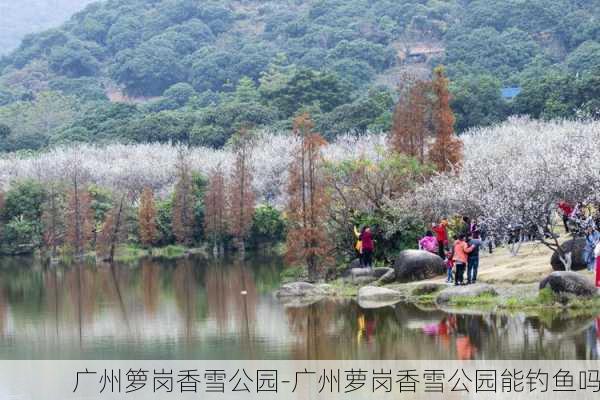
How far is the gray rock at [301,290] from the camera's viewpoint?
37.1 metres

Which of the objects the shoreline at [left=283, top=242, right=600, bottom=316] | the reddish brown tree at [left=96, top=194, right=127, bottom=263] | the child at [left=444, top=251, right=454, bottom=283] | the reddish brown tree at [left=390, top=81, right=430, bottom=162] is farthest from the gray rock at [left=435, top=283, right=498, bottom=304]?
the reddish brown tree at [left=96, top=194, right=127, bottom=263]

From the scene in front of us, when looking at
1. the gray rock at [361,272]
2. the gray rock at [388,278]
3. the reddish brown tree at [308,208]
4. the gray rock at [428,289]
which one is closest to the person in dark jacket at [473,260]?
the gray rock at [428,289]

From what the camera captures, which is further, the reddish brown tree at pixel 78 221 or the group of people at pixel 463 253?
the reddish brown tree at pixel 78 221

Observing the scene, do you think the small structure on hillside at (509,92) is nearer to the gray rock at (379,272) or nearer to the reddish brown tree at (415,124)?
the reddish brown tree at (415,124)

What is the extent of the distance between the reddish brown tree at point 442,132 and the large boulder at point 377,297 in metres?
13.2

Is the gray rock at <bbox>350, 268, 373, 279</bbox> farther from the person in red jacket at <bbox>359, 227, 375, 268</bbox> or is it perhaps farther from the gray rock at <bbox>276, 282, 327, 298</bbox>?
the gray rock at <bbox>276, 282, 327, 298</bbox>

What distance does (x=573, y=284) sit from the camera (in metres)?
28.6

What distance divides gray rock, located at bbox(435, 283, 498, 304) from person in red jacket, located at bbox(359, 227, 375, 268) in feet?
20.5

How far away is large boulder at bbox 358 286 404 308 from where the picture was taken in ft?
109

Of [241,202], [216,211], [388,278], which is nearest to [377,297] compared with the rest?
[388,278]

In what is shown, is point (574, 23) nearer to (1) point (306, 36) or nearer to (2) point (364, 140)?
(1) point (306, 36)

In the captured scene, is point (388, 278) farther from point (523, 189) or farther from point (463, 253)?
point (523, 189)

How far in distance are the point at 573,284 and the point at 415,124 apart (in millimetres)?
20532

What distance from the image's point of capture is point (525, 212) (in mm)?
31969
